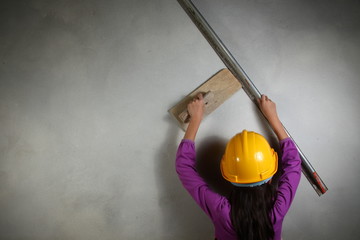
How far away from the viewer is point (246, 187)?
127 centimetres

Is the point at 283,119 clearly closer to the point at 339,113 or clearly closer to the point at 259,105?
the point at 259,105

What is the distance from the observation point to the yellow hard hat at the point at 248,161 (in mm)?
1245

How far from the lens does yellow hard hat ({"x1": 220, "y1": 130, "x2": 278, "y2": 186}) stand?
1.25 m

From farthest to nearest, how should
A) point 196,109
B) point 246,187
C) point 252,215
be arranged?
point 196,109
point 246,187
point 252,215

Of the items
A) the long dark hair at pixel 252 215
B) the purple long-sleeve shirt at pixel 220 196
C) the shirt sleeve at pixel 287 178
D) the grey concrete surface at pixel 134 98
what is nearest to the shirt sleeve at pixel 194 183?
the purple long-sleeve shirt at pixel 220 196

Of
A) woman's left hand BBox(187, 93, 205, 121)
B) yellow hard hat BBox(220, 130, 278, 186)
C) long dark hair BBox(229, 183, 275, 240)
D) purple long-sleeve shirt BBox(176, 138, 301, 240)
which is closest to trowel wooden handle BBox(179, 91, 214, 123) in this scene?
woman's left hand BBox(187, 93, 205, 121)

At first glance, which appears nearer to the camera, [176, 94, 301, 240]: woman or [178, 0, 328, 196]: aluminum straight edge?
[176, 94, 301, 240]: woman

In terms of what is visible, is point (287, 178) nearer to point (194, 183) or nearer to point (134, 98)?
point (194, 183)

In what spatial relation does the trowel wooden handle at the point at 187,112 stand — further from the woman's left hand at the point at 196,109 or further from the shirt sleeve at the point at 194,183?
the shirt sleeve at the point at 194,183

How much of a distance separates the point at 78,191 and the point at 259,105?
1.37 m

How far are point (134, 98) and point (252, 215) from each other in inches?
38.6

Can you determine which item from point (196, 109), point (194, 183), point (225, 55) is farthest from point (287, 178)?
point (225, 55)

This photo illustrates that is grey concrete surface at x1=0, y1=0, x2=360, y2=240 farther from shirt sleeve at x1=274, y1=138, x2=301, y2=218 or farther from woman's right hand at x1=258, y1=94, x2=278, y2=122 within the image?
shirt sleeve at x1=274, y1=138, x2=301, y2=218

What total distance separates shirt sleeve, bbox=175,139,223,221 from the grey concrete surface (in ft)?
0.68
